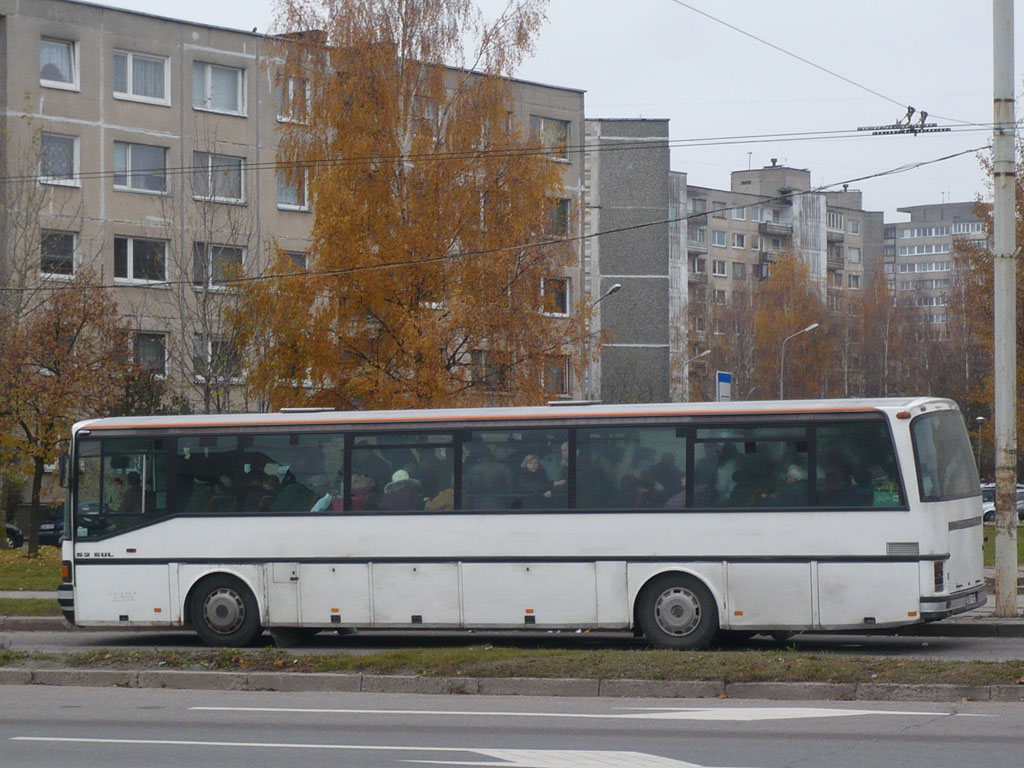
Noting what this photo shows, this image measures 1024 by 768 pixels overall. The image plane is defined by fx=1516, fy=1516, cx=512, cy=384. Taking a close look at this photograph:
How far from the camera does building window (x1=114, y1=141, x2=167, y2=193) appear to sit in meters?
48.1

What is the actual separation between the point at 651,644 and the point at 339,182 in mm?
14027

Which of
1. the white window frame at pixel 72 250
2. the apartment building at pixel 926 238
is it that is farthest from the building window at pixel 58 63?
the apartment building at pixel 926 238

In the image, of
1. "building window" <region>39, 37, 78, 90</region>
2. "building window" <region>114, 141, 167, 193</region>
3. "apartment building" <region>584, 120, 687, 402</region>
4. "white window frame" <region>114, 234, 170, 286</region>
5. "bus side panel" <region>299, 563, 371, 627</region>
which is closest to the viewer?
"bus side panel" <region>299, 563, 371, 627</region>

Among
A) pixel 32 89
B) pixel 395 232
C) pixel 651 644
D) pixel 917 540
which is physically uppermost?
pixel 32 89

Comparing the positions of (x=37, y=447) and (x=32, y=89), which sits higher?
(x=32, y=89)

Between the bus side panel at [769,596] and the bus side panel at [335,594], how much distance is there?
3.95 m

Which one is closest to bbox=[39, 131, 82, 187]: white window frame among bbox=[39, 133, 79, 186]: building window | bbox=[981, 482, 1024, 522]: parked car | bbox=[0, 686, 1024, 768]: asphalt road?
bbox=[39, 133, 79, 186]: building window

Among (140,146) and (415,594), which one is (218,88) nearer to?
(140,146)

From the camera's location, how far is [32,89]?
4616 centimetres

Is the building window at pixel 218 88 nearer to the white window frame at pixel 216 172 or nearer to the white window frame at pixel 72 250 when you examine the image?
the white window frame at pixel 216 172

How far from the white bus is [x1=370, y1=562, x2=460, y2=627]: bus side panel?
0.02m

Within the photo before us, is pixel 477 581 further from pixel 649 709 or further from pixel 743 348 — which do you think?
pixel 743 348

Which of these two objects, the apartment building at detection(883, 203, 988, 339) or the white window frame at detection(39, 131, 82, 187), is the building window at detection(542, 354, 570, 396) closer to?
the white window frame at detection(39, 131, 82, 187)

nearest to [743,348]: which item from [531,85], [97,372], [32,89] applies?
[531,85]
